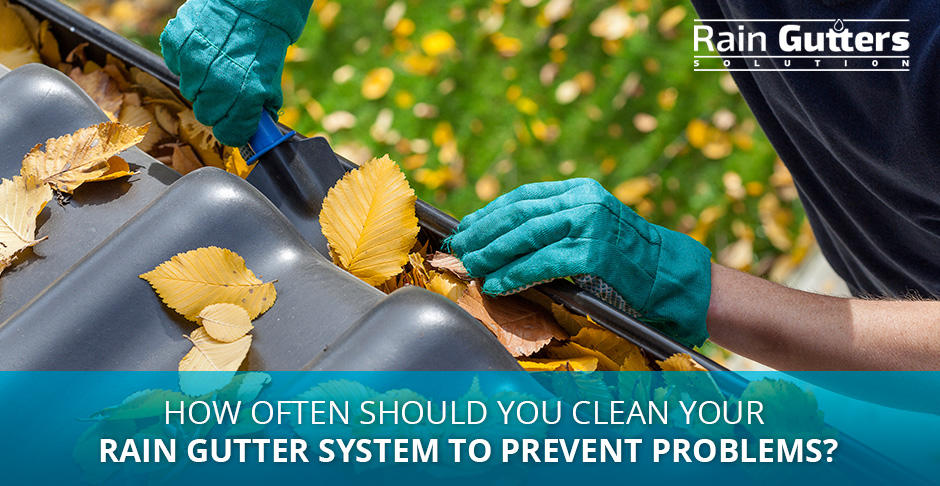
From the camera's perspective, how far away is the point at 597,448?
2.69 feet

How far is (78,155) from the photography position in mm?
1050

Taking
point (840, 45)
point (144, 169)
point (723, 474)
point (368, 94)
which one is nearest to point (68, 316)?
point (144, 169)

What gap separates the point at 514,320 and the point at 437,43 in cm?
203

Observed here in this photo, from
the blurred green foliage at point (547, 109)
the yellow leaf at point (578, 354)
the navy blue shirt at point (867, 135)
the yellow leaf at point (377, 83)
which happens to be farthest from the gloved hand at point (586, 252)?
the yellow leaf at point (377, 83)

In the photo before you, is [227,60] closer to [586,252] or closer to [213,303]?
[213,303]

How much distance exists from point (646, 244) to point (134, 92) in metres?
1.12

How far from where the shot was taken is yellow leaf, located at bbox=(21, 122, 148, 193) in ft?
3.37

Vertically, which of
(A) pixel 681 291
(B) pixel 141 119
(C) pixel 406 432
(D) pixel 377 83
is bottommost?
(C) pixel 406 432

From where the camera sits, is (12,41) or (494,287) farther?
(12,41)

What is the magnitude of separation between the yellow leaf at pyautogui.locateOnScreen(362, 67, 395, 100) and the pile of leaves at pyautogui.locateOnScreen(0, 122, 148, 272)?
165cm

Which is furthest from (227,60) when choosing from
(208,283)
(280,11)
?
(208,283)

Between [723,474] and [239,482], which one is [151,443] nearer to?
[239,482]

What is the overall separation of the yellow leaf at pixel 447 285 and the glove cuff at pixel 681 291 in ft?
1.05

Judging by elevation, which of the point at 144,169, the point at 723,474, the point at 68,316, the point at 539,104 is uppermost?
the point at 539,104
